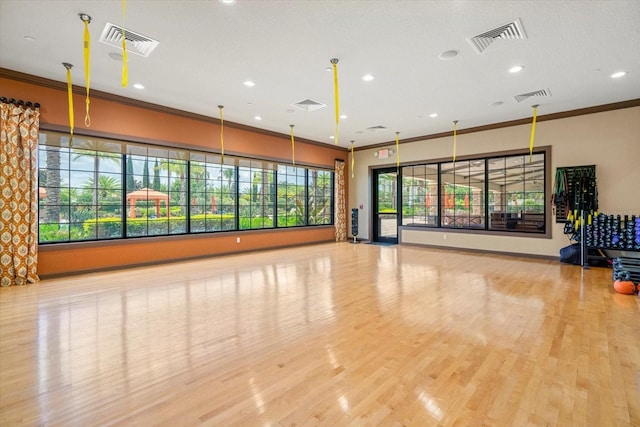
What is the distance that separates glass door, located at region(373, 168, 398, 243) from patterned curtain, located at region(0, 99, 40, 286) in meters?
8.60

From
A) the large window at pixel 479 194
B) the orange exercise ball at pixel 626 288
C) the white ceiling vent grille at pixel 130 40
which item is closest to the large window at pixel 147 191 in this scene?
the white ceiling vent grille at pixel 130 40

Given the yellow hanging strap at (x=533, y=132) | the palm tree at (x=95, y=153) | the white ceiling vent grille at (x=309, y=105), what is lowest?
the palm tree at (x=95, y=153)

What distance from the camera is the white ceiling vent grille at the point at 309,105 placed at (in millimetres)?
6066

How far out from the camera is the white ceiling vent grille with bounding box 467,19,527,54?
11.5 feet

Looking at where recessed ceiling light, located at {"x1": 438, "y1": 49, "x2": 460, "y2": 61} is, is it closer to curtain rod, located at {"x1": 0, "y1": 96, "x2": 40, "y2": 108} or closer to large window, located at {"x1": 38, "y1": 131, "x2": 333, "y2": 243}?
large window, located at {"x1": 38, "y1": 131, "x2": 333, "y2": 243}

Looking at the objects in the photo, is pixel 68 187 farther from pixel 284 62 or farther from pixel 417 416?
pixel 417 416

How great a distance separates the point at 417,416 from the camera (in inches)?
70.5

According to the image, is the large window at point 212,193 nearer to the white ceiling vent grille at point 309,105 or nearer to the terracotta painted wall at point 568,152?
the white ceiling vent grille at point 309,105

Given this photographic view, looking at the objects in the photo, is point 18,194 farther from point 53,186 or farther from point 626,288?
point 626,288

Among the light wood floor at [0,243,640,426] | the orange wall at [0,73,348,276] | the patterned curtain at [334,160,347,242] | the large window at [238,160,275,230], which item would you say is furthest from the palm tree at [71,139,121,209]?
the patterned curtain at [334,160,347,242]

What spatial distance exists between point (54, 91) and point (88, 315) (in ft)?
13.6

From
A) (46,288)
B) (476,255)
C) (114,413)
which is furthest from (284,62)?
(476,255)

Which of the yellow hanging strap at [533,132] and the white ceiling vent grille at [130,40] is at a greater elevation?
the white ceiling vent grille at [130,40]

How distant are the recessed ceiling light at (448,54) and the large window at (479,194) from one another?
15.1ft
